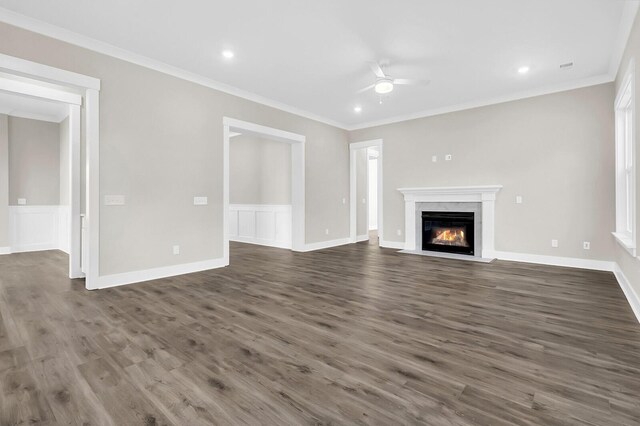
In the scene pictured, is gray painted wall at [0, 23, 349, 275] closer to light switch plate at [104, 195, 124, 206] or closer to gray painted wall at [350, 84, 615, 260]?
light switch plate at [104, 195, 124, 206]

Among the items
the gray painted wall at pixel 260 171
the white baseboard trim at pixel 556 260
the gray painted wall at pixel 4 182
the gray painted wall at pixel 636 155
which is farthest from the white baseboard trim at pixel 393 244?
the gray painted wall at pixel 4 182

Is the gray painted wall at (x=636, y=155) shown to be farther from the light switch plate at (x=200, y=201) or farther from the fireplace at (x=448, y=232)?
the light switch plate at (x=200, y=201)

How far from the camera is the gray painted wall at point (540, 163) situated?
4617mm

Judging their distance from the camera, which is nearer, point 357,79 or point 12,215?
point 357,79

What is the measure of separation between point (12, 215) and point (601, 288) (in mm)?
10222

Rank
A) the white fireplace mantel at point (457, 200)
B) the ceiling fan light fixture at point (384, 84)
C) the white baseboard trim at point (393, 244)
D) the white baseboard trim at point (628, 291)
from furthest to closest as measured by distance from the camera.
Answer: the white baseboard trim at point (393, 244) → the white fireplace mantel at point (457, 200) → the ceiling fan light fixture at point (384, 84) → the white baseboard trim at point (628, 291)

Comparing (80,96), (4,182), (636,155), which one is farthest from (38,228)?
(636,155)

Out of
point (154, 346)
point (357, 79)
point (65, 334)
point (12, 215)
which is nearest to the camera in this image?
point (154, 346)

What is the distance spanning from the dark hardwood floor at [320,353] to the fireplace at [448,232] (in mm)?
1986

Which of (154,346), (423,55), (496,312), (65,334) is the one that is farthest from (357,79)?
(65,334)

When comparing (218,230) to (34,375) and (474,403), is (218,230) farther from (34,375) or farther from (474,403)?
(474,403)

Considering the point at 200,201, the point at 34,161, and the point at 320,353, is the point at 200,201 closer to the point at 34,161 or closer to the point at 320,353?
the point at 320,353

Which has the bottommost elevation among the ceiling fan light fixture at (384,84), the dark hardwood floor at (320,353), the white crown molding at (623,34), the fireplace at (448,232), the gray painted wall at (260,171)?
the dark hardwood floor at (320,353)

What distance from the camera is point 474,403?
1.55 meters
